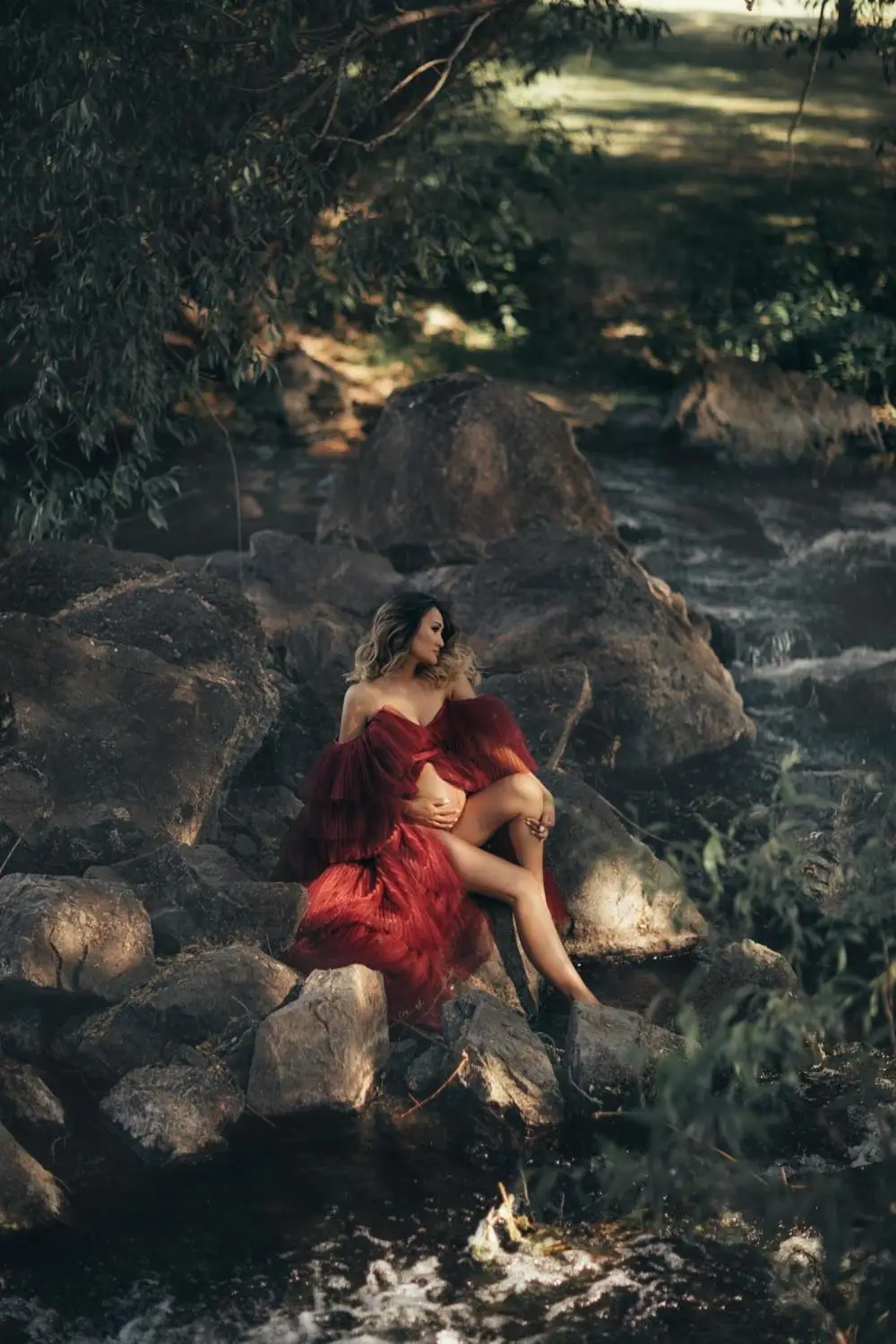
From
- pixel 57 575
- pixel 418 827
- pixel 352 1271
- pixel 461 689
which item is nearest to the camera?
pixel 352 1271

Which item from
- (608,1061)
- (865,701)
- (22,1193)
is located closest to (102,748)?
(22,1193)

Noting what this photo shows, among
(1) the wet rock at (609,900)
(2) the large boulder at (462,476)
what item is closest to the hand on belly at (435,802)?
(1) the wet rock at (609,900)

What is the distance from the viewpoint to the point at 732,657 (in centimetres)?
1187

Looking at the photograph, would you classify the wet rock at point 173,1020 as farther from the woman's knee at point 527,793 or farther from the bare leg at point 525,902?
the woman's knee at point 527,793

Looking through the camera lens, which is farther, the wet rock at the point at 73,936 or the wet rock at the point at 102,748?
the wet rock at the point at 102,748

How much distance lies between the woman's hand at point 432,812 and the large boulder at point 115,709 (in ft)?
3.89

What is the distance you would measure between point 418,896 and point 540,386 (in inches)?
356

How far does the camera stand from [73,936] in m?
7.34

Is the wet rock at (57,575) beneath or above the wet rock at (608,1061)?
above

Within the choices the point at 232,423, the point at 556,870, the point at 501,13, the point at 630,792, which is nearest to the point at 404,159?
the point at 501,13

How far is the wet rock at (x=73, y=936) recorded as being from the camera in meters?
7.24

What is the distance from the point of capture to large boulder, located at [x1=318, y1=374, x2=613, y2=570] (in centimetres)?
1199

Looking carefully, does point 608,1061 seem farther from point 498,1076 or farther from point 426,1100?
point 426,1100

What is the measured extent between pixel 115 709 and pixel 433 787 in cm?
160
